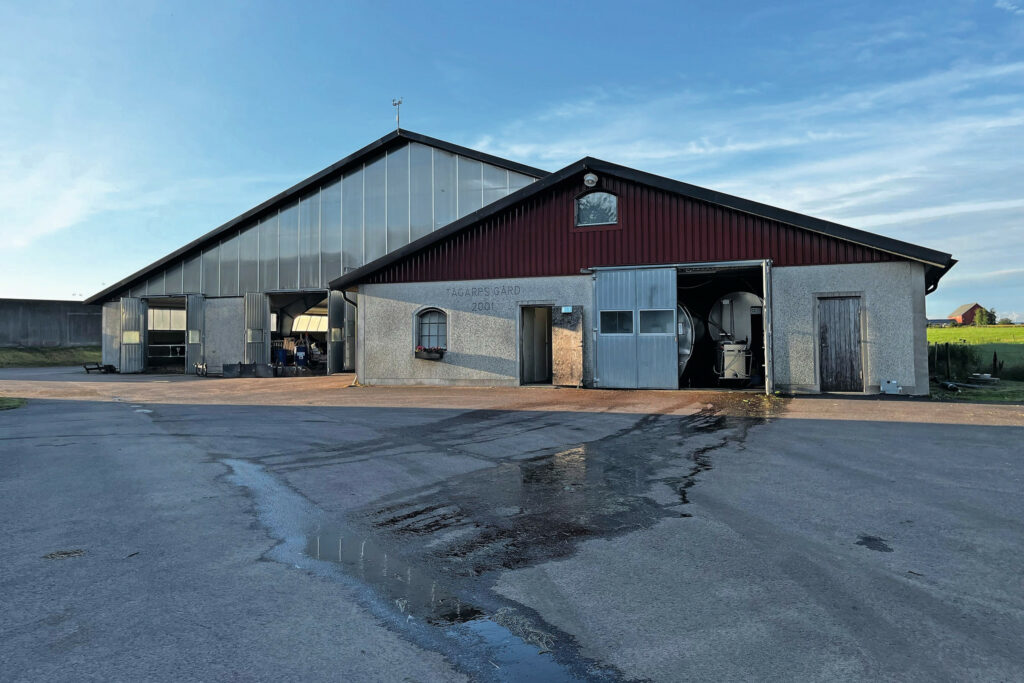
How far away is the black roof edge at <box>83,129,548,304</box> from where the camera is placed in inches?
993

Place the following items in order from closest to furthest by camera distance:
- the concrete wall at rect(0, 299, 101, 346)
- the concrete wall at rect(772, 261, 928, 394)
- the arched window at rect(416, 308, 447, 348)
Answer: the concrete wall at rect(772, 261, 928, 394) < the arched window at rect(416, 308, 447, 348) < the concrete wall at rect(0, 299, 101, 346)

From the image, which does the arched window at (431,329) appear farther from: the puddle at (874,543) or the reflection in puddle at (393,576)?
the puddle at (874,543)

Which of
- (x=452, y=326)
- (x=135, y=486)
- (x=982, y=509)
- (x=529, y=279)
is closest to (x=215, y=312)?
(x=452, y=326)

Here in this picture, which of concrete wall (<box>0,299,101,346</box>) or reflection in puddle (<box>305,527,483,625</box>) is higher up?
concrete wall (<box>0,299,101,346</box>)

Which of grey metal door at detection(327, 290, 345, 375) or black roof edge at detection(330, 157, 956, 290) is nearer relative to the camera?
black roof edge at detection(330, 157, 956, 290)

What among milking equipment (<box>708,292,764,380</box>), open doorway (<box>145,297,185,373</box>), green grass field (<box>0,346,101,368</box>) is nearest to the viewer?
milking equipment (<box>708,292,764,380</box>)

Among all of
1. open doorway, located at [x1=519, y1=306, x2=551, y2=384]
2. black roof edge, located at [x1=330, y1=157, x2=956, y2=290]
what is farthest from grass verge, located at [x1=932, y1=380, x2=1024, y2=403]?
open doorway, located at [x1=519, y1=306, x2=551, y2=384]

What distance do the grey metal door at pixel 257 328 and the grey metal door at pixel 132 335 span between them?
601cm

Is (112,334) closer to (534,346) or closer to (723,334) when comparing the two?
(534,346)

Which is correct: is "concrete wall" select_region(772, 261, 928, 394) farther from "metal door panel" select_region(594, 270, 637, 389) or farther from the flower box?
the flower box

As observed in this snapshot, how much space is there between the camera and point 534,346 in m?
19.7

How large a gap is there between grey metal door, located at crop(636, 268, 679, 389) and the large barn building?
38mm

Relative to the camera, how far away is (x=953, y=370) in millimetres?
21953

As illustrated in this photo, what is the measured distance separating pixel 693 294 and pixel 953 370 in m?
10.1
